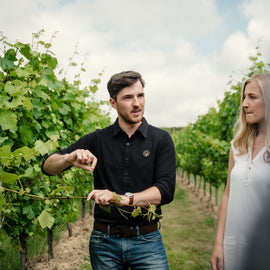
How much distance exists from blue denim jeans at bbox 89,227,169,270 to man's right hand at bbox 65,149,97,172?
0.61 metres

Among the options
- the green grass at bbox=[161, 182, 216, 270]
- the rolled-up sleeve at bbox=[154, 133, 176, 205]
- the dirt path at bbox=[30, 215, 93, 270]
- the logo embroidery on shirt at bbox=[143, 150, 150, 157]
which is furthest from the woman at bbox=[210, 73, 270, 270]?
the green grass at bbox=[161, 182, 216, 270]

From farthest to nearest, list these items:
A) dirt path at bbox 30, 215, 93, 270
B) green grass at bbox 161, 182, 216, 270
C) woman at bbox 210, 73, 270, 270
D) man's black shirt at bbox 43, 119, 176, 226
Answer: green grass at bbox 161, 182, 216, 270
dirt path at bbox 30, 215, 93, 270
man's black shirt at bbox 43, 119, 176, 226
woman at bbox 210, 73, 270, 270

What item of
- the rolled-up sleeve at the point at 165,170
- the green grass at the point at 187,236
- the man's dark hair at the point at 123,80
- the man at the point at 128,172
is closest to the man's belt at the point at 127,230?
the man at the point at 128,172

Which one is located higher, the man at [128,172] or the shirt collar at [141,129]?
the shirt collar at [141,129]

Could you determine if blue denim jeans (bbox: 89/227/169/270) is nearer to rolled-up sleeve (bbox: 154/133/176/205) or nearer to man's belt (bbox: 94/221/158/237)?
man's belt (bbox: 94/221/158/237)

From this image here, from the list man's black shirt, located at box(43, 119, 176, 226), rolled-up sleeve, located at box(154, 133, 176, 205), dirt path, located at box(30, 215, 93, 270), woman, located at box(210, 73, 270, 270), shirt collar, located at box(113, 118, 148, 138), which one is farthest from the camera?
dirt path, located at box(30, 215, 93, 270)

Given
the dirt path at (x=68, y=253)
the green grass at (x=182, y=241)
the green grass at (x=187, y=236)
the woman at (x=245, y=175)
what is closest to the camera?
the woman at (x=245, y=175)

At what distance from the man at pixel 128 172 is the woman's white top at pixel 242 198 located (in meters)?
0.41

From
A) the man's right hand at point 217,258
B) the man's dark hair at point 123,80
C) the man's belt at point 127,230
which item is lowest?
the man's right hand at point 217,258

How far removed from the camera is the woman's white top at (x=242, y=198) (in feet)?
5.54

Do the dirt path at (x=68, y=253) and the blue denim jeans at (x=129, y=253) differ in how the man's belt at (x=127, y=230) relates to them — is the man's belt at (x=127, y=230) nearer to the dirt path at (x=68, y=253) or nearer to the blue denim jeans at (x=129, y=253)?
the blue denim jeans at (x=129, y=253)

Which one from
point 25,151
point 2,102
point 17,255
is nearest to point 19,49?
point 2,102

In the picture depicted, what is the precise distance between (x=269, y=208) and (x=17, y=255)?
432cm

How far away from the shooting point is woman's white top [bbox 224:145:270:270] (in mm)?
1688
